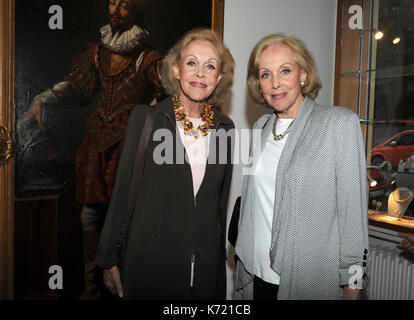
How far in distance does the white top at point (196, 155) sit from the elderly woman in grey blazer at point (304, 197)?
1.04 ft

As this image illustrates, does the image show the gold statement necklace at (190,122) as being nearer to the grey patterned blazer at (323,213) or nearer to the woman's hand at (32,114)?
the grey patterned blazer at (323,213)

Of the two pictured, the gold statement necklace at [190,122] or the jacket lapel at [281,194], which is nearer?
the jacket lapel at [281,194]

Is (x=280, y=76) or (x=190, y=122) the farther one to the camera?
(x=190, y=122)

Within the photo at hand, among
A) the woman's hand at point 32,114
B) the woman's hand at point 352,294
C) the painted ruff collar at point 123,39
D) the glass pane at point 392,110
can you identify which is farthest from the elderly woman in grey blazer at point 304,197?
the glass pane at point 392,110

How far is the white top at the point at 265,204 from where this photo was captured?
1692 millimetres

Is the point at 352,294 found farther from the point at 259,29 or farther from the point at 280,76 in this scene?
the point at 259,29

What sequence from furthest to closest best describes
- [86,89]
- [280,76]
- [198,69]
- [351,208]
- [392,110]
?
[392,110] → [86,89] → [198,69] → [280,76] → [351,208]

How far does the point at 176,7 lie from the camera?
99.4 inches

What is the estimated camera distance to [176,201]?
5.65 feet

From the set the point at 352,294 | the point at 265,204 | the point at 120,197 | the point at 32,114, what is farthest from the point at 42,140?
the point at 352,294

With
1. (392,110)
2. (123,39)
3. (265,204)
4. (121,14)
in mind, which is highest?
(121,14)

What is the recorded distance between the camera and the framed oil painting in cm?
210

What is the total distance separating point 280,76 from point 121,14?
1.34 m

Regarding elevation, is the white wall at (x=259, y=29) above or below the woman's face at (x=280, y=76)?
above
